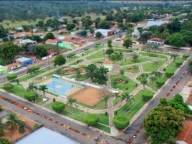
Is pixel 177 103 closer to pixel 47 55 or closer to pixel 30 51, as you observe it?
pixel 47 55

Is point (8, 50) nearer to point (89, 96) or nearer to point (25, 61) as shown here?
point (25, 61)

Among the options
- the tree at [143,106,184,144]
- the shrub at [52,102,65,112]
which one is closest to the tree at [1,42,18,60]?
the shrub at [52,102,65,112]

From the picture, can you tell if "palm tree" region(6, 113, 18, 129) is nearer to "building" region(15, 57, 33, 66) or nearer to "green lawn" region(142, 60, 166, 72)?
"building" region(15, 57, 33, 66)

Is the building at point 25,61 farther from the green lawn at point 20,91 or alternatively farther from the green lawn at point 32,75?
the green lawn at point 20,91

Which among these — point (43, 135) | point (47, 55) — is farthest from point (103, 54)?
point (43, 135)

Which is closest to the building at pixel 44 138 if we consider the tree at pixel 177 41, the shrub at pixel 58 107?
the shrub at pixel 58 107

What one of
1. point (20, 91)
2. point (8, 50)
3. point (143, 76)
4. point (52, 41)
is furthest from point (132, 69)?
point (52, 41)

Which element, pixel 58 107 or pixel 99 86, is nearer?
pixel 58 107
